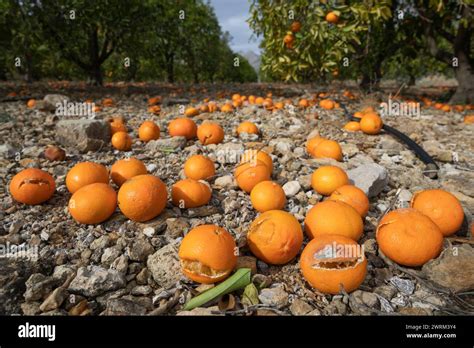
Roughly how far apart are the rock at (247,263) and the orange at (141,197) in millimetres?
999

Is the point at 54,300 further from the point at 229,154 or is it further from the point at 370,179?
the point at 370,179

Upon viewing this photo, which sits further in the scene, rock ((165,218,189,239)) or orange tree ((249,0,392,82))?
orange tree ((249,0,392,82))

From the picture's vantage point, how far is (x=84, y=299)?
7.38 feet

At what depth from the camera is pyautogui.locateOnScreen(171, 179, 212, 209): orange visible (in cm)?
325

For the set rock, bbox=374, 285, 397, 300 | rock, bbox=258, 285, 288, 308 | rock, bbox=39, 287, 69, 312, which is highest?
rock, bbox=39, 287, 69, 312

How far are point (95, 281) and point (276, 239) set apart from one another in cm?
147

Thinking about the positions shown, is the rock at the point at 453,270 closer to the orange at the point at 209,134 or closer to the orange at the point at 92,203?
the orange at the point at 92,203

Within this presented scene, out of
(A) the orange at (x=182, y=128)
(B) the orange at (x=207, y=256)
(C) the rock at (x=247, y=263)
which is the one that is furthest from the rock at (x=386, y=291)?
(A) the orange at (x=182, y=128)

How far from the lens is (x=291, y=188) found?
12.2 ft

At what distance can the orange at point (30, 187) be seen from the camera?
317 cm

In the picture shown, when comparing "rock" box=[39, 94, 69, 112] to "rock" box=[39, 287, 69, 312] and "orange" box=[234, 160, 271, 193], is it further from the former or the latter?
"rock" box=[39, 287, 69, 312]

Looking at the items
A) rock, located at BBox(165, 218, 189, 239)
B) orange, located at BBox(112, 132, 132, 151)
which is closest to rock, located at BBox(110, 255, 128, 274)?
rock, located at BBox(165, 218, 189, 239)

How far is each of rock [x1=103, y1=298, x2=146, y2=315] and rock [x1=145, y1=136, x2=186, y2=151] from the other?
Answer: 3222 mm

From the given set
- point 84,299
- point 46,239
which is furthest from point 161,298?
point 46,239
